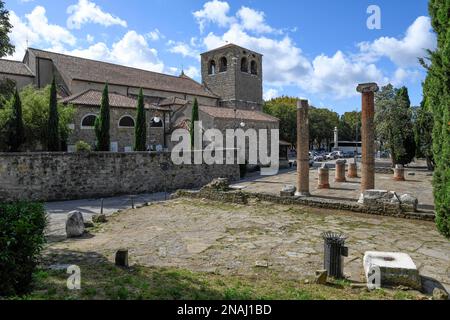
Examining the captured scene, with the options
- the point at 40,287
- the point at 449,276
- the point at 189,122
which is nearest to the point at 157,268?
the point at 40,287

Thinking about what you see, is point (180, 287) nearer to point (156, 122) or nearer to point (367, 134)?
point (367, 134)

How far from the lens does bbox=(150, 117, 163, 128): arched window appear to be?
107 feet

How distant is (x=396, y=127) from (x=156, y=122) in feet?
71.3

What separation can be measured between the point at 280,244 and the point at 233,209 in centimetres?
537

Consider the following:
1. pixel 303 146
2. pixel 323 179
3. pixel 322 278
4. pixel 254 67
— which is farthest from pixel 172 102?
pixel 322 278

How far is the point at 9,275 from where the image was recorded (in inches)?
175

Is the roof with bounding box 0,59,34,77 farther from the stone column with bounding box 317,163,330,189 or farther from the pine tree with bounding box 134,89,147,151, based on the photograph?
the stone column with bounding box 317,163,330,189

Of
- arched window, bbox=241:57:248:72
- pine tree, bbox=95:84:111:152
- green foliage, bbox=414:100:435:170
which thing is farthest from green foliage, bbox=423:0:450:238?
arched window, bbox=241:57:248:72

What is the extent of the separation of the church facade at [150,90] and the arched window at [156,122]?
0.32ft

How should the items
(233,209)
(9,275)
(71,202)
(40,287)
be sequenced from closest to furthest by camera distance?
(9,275) < (40,287) < (233,209) < (71,202)

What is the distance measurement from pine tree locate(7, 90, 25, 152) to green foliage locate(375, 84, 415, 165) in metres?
27.5

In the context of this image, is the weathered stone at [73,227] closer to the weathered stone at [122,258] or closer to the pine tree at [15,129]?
the weathered stone at [122,258]
